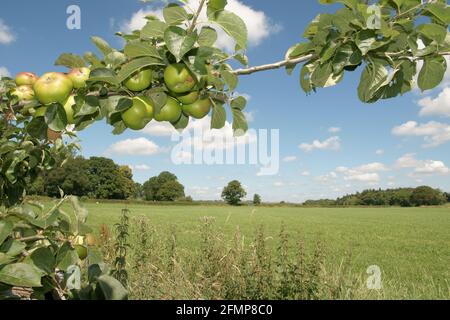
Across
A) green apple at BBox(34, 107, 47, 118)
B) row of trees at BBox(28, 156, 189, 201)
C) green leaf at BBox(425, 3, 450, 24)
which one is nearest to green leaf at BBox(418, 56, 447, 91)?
green leaf at BBox(425, 3, 450, 24)

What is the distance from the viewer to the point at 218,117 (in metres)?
1.50

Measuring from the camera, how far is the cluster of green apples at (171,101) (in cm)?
126

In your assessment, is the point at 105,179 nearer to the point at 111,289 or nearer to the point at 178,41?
the point at 111,289

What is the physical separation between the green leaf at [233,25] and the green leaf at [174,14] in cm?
9

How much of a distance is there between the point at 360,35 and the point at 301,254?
494 cm

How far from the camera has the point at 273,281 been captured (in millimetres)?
5949

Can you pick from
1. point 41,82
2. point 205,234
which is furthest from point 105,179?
point 41,82

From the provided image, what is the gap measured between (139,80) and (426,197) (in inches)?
4694

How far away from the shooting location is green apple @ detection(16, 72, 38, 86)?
1.50m

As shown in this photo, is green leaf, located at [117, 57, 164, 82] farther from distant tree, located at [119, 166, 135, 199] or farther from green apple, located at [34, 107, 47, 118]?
distant tree, located at [119, 166, 135, 199]

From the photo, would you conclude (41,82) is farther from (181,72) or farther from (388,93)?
(388,93)

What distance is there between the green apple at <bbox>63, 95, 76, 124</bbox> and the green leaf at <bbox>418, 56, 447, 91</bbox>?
132 cm

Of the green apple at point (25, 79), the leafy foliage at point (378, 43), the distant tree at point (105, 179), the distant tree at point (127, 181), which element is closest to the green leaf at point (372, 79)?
the leafy foliage at point (378, 43)

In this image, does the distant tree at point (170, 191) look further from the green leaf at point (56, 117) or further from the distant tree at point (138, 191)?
the green leaf at point (56, 117)
